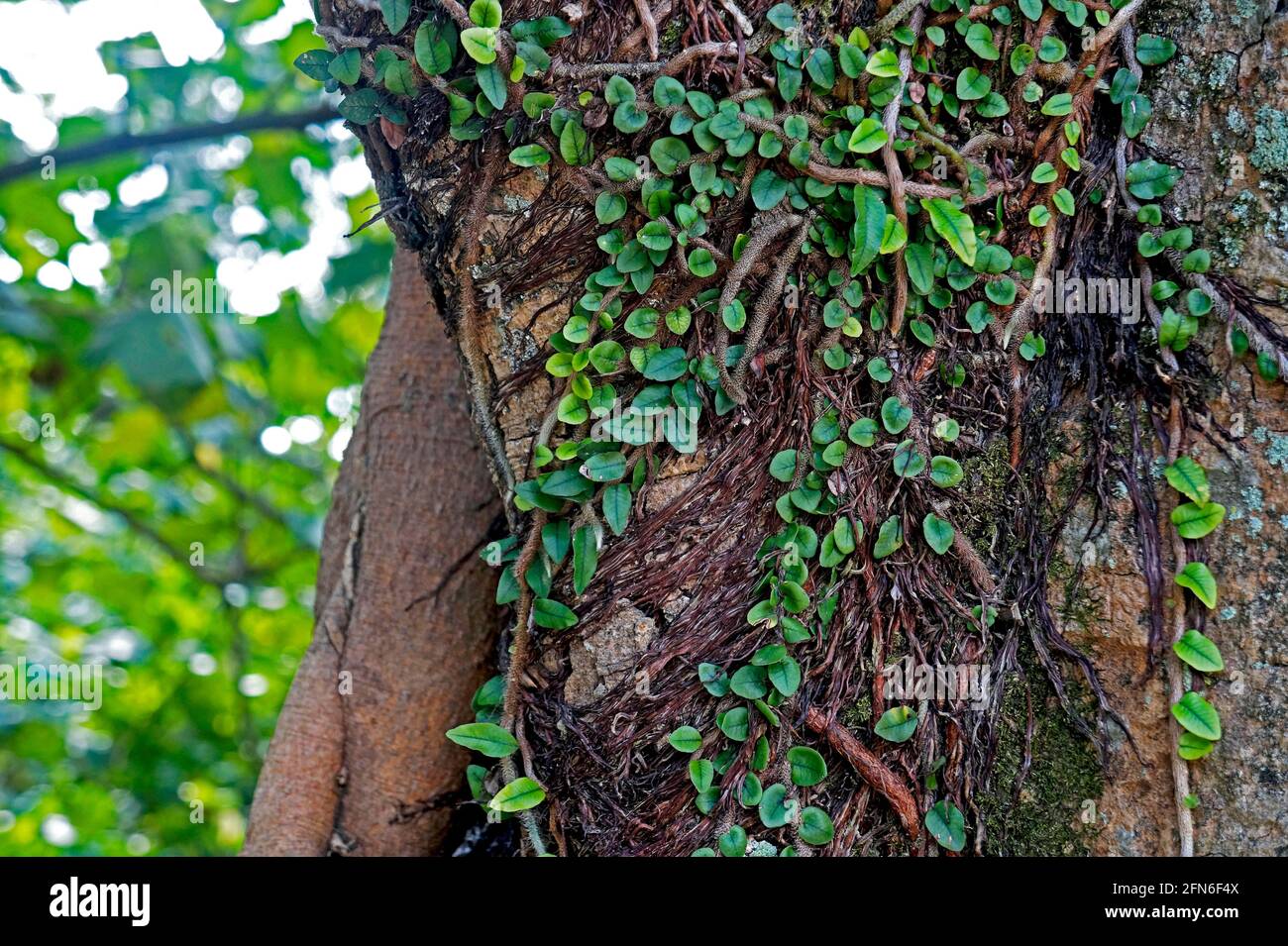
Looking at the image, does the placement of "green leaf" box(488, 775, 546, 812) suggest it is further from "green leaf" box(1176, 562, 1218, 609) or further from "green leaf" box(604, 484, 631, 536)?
"green leaf" box(1176, 562, 1218, 609)

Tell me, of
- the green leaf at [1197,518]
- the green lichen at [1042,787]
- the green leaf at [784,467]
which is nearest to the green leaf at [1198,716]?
the green lichen at [1042,787]

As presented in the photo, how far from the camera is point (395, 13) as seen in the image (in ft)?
4.53

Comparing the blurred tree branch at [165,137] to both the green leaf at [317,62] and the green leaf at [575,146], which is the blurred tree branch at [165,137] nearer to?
the green leaf at [317,62]

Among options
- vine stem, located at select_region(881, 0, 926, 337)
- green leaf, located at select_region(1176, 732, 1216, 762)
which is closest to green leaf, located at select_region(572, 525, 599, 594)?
vine stem, located at select_region(881, 0, 926, 337)

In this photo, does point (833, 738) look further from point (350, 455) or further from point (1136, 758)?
point (350, 455)

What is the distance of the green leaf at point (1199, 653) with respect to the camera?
1375 mm

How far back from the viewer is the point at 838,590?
142cm

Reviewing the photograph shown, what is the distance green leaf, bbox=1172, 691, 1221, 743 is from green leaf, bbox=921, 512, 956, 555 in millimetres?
434

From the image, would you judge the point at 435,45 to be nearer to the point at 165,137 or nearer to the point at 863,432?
the point at 863,432

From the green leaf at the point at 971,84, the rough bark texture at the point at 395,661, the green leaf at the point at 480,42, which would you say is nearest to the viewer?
the green leaf at the point at 480,42

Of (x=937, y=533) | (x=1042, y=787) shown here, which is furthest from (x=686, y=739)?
(x=1042, y=787)

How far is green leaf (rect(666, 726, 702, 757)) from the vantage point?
1.37 metres

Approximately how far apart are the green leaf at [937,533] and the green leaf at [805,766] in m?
0.39

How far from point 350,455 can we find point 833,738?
4.55ft
